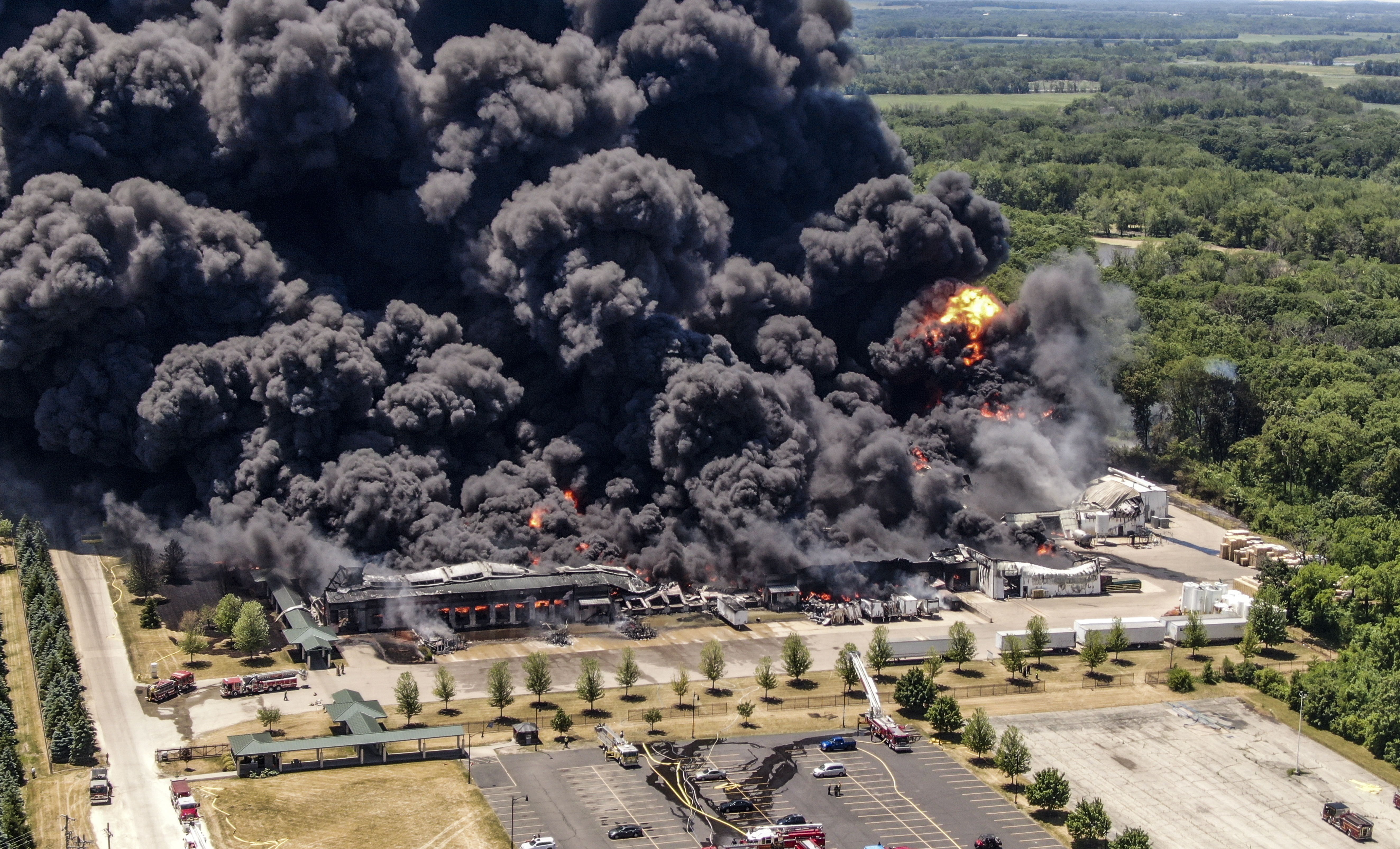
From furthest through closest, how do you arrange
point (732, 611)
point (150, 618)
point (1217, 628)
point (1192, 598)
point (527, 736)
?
point (1192, 598) < point (732, 611) < point (1217, 628) < point (150, 618) < point (527, 736)

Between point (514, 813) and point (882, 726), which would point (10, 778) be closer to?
point (514, 813)

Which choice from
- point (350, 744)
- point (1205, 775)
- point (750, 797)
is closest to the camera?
point (750, 797)

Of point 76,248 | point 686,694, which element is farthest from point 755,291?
point 76,248

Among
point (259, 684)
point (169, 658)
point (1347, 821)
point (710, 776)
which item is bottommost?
point (1347, 821)

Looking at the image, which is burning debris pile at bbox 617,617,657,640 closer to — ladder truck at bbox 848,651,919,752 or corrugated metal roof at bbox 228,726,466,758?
ladder truck at bbox 848,651,919,752

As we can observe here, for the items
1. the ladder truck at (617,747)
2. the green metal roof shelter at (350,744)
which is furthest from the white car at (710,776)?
the green metal roof shelter at (350,744)

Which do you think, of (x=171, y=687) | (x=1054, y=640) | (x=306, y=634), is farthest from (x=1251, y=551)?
(x=171, y=687)

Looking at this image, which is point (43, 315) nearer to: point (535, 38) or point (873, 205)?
point (535, 38)

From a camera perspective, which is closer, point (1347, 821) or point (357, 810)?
point (357, 810)
